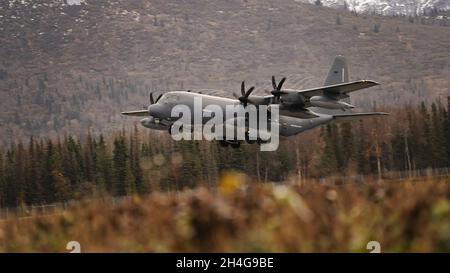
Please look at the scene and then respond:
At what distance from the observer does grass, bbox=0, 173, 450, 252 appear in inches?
424

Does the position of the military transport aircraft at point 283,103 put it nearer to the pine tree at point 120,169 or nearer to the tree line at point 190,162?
the tree line at point 190,162

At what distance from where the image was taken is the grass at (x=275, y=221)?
35.3 ft

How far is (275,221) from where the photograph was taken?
11031mm

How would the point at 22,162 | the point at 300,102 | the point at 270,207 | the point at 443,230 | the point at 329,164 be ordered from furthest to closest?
the point at 22,162 → the point at 329,164 → the point at 300,102 → the point at 270,207 → the point at 443,230

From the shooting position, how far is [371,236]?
11062mm

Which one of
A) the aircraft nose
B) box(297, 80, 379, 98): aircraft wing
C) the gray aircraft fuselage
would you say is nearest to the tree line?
the gray aircraft fuselage

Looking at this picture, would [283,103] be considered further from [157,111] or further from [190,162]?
[190,162]

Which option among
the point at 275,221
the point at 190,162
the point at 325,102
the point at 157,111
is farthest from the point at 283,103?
the point at 275,221

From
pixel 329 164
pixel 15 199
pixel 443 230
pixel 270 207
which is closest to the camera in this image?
pixel 443 230

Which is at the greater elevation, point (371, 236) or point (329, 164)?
point (371, 236)

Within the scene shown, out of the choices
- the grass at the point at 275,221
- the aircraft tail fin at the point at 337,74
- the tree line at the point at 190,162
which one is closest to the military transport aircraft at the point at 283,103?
the aircraft tail fin at the point at 337,74
